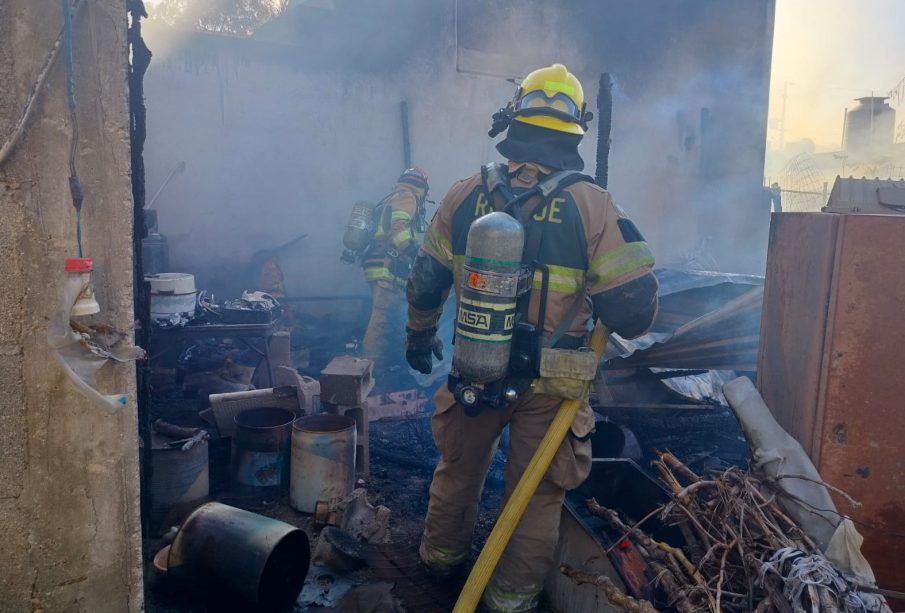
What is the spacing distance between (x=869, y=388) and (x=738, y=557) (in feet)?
3.20

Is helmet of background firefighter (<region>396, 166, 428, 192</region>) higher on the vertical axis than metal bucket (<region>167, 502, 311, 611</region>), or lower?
higher

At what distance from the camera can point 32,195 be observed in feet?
6.19

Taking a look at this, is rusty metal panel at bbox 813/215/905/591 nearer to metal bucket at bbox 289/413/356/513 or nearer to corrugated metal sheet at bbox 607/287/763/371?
corrugated metal sheet at bbox 607/287/763/371

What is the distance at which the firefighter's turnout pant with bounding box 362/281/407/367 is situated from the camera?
7.11 meters

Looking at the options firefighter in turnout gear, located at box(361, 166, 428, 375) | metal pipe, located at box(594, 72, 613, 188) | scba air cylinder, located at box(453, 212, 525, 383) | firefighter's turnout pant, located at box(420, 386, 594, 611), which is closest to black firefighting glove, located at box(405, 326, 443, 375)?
firefighter's turnout pant, located at box(420, 386, 594, 611)

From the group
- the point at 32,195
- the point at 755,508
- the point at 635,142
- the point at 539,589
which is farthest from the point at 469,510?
the point at 635,142

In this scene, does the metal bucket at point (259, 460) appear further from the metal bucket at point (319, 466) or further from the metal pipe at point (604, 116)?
the metal pipe at point (604, 116)

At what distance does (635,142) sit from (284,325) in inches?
278

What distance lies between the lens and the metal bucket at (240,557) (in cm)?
281

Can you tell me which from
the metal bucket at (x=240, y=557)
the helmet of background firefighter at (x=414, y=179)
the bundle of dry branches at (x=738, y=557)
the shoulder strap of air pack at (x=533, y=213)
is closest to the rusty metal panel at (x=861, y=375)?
the bundle of dry branches at (x=738, y=557)

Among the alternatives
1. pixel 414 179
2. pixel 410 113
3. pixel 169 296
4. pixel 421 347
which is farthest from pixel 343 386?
pixel 410 113

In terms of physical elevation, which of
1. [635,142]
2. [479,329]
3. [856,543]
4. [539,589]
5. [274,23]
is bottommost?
[539,589]

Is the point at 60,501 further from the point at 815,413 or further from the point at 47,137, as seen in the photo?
the point at 815,413

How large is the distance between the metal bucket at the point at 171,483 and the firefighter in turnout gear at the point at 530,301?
1.56 metres
